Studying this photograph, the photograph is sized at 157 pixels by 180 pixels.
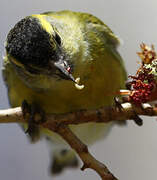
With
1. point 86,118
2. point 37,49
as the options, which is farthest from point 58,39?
point 86,118

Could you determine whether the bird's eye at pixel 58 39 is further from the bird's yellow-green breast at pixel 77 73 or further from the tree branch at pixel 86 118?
the tree branch at pixel 86 118

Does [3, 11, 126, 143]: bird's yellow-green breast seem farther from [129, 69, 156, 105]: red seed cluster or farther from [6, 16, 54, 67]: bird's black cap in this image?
[129, 69, 156, 105]: red seed cluster

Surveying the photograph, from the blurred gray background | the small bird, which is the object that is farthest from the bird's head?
the blurred gray background

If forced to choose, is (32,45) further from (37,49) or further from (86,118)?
(86,118)

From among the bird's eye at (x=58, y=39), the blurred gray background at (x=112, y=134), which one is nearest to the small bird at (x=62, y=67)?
the bird's eye at (x=58, y=39)

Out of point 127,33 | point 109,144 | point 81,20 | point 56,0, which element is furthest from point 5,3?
point 109,144

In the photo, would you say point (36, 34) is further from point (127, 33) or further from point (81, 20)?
point (127, 33)
